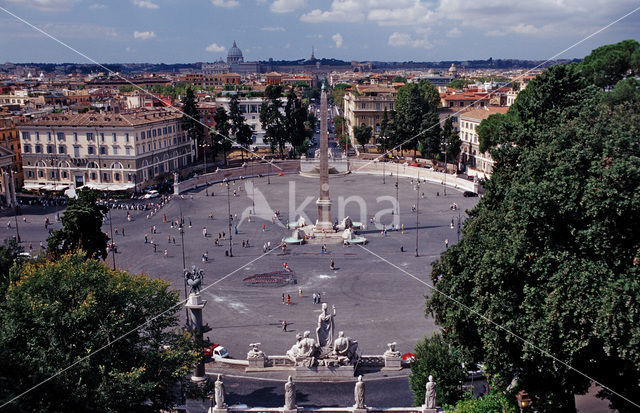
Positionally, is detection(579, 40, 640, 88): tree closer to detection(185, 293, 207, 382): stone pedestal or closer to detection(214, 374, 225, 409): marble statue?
detection(185, 293, 207, 382): stone pedestal

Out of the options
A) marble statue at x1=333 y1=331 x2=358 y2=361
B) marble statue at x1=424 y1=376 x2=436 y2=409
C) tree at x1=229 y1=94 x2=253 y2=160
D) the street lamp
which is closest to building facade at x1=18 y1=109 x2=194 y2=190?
tree at x1=229 y1=94 x2=253 y2=160

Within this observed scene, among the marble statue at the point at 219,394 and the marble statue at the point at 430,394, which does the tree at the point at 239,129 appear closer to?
the marble statue at the point at 219,394

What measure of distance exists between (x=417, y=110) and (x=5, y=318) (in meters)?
64.8

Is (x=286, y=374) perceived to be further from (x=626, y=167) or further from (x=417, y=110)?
(x=417, y=110)

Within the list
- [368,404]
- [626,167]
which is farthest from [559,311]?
[368,404]

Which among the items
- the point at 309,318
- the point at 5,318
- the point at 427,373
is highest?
the point at 5,318

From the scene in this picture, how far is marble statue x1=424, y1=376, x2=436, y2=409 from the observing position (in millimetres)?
18172

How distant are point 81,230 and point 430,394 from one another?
809 inches

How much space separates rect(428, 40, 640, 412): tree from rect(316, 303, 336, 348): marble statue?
5221 mm

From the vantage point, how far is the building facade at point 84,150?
62594 millimetres

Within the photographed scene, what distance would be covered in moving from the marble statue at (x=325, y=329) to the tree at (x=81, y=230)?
13.6 meters

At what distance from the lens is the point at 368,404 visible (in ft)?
68.1

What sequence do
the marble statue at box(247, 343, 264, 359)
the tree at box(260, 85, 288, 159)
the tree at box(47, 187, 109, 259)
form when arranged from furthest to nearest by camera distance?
the tree at box(260, 85, 288, 159)
the tree at box(47, 187, 109, 259)
the marble statue at box(247, 343, 264, 359)

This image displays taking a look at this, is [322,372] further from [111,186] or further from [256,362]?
[111,186]
